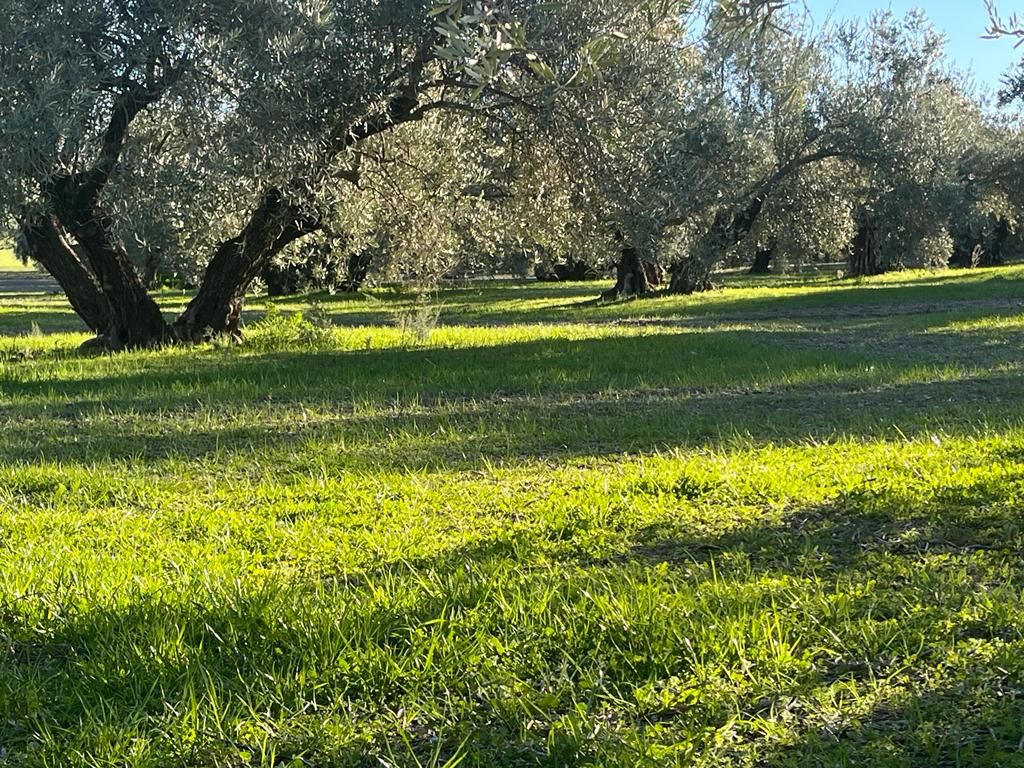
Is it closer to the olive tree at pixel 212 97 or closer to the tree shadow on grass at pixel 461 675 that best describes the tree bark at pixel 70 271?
the olive tree at pixel 212 97

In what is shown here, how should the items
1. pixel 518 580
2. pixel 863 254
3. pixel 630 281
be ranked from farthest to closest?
pixel 863 254 → pixel 630 281 → pixel 518 580

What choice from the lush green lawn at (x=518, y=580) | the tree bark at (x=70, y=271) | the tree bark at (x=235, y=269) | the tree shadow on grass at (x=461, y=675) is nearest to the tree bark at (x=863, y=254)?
the tree bark at (x=235, y=269)

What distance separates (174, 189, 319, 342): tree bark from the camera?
Answer: 47.0 feet

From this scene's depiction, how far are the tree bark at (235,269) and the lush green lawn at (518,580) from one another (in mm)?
5699

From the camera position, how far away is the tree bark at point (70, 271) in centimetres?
1465

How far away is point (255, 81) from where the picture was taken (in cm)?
1112

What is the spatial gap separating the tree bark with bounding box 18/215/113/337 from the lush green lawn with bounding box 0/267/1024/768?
6.36 m

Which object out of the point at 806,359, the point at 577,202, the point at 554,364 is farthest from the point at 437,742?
the point at 577,202

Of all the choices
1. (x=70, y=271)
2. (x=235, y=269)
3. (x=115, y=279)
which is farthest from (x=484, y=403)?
(x=70, y=271)

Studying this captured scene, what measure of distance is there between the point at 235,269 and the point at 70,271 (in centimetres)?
252

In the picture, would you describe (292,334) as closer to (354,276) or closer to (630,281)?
(630,281)

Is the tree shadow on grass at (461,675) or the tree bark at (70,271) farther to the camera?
the tree bark at (70,271)

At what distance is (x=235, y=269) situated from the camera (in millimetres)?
15000

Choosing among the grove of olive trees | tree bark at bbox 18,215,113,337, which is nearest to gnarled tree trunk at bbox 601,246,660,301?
the grove of olive trees
